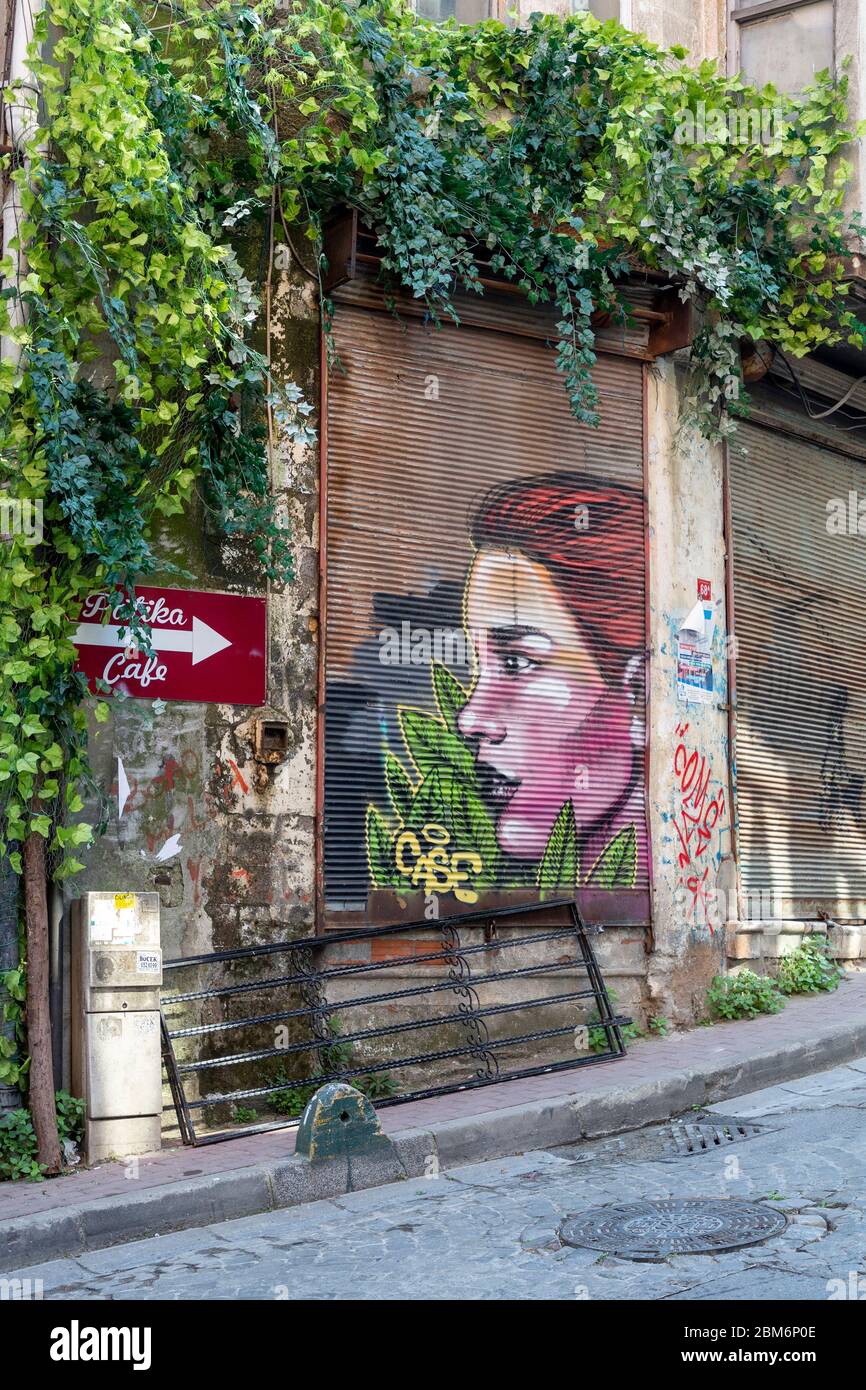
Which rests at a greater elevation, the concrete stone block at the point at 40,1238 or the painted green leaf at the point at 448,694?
the painted green leaf at the point at 448,694

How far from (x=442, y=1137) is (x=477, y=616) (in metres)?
3.66

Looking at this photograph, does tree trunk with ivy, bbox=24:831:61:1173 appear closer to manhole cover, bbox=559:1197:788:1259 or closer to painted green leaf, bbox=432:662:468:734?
manhole cover, bbox=559:1197:788:1259

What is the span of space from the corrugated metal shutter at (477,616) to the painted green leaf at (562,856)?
0.02 metres

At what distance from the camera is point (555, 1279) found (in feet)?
17.3

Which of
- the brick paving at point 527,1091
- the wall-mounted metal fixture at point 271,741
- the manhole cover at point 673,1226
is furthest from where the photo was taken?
the wall-mounted metal fixture at point 271,741

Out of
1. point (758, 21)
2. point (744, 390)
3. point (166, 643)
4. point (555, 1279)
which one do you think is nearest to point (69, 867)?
point (166, 643)

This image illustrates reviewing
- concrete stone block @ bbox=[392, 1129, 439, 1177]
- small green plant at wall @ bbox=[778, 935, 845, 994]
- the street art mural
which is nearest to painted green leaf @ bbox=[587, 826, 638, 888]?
the street art mural

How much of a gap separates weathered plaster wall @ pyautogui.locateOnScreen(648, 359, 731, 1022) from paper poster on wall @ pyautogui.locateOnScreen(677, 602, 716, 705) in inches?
2.2

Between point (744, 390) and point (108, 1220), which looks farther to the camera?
point (744, 390)

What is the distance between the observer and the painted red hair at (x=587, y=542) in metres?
10.0

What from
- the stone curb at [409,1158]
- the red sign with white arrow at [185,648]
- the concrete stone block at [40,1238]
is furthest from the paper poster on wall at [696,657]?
the concrete stone block at [40,1238]

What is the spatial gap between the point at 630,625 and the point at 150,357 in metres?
4.20

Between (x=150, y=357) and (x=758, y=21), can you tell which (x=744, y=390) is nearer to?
(x=758, y=21)

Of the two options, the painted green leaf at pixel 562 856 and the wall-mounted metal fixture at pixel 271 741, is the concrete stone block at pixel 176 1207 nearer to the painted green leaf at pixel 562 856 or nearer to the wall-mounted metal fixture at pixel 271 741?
the wall-mounted metal fixture at pixel 271 741
